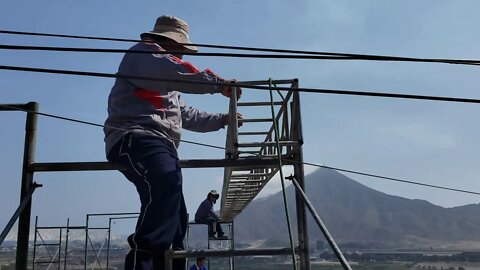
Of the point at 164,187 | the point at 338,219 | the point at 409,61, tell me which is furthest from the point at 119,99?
the point at 338,219

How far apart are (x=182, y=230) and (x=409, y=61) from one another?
7.16 feet

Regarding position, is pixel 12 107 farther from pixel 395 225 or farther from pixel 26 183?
pixel 395 225

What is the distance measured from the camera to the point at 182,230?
13.9 ft

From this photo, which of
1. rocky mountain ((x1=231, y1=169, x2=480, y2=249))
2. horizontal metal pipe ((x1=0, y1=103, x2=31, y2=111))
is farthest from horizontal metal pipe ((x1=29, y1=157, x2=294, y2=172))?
rocky mountain ((x1=231, y1=169, x2=480, y2=249))

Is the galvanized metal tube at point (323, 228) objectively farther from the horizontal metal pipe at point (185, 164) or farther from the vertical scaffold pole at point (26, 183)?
the vertical scaffold pole at point (26, 183)

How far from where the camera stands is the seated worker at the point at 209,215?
13047 millimetres

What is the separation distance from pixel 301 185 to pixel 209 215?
353 inches

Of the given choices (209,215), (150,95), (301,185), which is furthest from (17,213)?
(209,215)

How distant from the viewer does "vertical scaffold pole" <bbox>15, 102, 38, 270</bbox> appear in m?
4.26

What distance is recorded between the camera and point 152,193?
3521mm

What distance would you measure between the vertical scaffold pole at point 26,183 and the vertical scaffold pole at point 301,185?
215 centimetres

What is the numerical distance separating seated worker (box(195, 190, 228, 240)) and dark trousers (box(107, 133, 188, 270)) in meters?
9.28

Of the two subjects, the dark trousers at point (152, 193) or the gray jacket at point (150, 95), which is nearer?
the dark trousers at point (152, 193)

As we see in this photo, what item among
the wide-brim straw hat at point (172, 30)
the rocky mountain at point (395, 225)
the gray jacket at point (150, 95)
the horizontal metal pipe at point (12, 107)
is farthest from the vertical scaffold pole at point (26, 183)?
the rocky mountain at point (395, 225)
